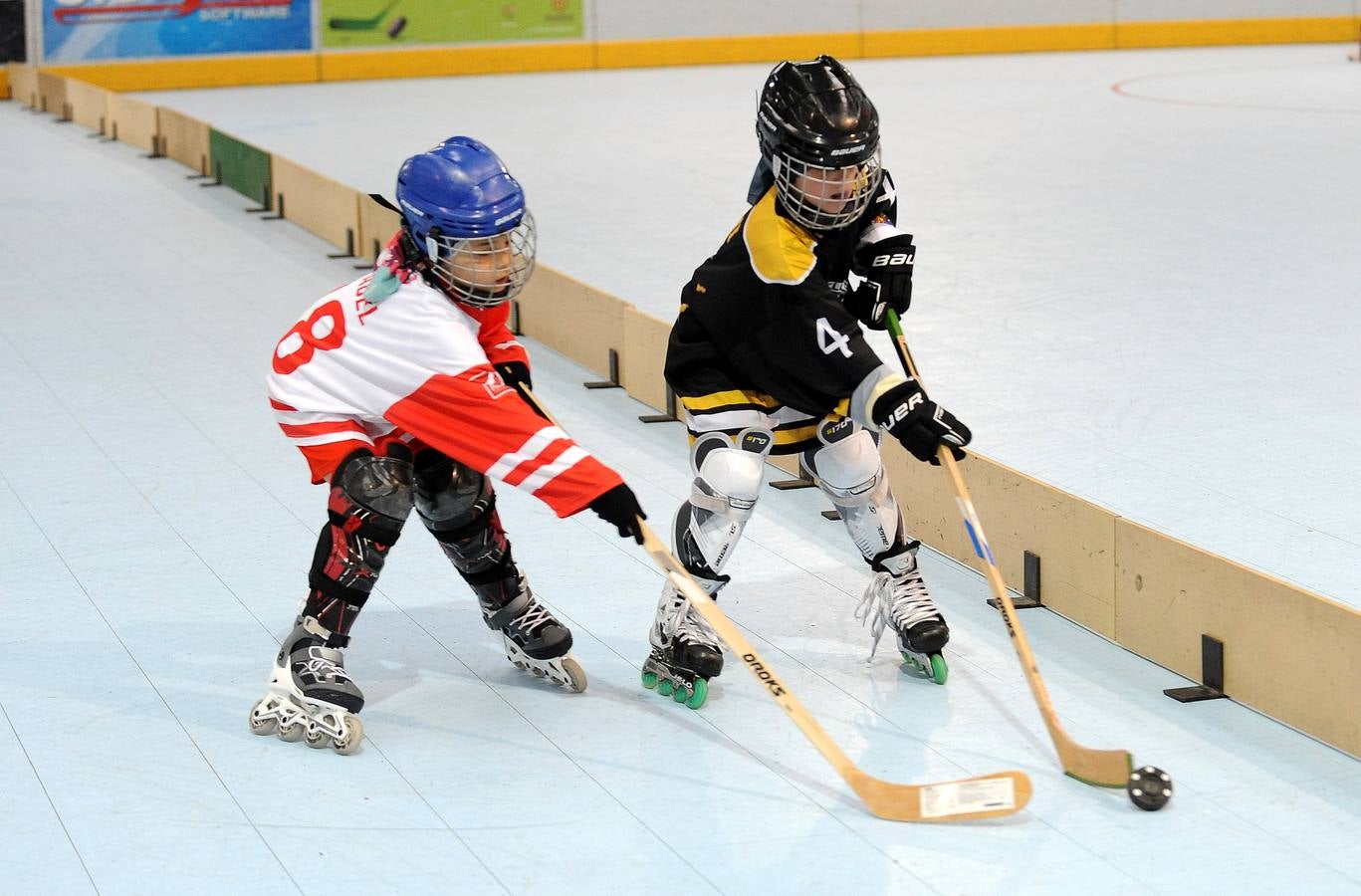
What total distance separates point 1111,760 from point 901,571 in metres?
0.82

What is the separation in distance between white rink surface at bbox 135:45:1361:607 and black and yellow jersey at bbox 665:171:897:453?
4.50 feet

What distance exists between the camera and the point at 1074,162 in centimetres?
1086

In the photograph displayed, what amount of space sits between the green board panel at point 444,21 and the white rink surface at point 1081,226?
2.13 feet

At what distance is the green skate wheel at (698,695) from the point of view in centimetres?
359

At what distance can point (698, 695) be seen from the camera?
359 centimetres

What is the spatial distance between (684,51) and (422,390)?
48.8 feet

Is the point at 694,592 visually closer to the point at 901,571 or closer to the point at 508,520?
the point at 901,571

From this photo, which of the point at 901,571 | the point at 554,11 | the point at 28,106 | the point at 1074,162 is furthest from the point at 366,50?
the point at 901,571

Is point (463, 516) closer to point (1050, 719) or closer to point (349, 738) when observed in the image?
point (349, 738)

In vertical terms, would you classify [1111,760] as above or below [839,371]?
below

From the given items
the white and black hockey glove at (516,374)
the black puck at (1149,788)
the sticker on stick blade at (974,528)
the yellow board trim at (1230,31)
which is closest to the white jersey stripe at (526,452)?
the white and black hockey glove at (516,374)

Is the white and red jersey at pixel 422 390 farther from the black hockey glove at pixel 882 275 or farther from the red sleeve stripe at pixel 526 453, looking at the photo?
the black hockey glove at pixel 882 275

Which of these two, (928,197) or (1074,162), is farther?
(1074,162)

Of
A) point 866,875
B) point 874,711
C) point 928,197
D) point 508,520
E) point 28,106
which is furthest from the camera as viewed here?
point 28,106
